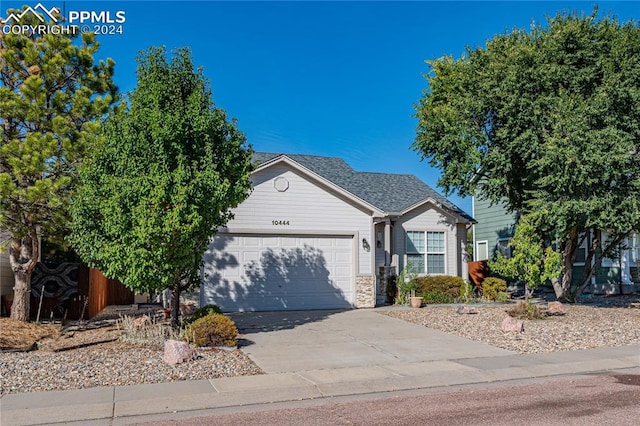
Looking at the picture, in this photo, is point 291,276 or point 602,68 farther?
point 291,276

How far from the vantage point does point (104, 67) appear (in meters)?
14.8

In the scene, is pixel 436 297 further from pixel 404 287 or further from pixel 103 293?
pixel 103 293

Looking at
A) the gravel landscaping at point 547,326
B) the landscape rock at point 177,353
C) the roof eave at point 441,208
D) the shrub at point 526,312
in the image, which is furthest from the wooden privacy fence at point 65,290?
the shrub at point 526,312

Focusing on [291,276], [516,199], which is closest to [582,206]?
[516,199]

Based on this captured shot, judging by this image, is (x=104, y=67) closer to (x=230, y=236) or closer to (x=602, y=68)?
(x=230, y=236)

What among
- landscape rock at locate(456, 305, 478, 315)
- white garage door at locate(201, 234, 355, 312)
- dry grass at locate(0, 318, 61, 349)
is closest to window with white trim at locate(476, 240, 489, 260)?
landscape rock at locate(456, 305, 478, 315)

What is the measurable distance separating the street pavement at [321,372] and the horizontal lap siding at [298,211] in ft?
13.5

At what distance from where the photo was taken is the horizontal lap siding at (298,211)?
18.1 m

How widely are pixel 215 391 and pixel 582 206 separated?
472 inches

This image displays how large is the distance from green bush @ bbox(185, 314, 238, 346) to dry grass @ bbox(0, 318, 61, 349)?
3577mm

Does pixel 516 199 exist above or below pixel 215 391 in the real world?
above

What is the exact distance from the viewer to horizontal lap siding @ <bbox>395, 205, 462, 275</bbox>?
22078mm

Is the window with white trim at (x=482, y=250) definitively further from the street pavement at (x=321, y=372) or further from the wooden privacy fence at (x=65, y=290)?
the wooden privacy fence at (x=65, y=290)

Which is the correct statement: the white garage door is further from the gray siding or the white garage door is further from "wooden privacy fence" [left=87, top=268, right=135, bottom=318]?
the gray siding
